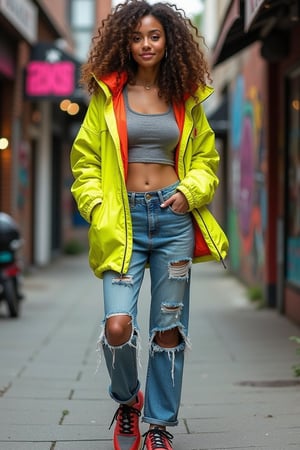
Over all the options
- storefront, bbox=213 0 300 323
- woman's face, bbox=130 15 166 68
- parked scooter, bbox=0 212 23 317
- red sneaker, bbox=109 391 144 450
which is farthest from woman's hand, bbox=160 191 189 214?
parked scooter, bbox=0 212 23 317

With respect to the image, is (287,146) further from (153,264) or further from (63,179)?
(63,179)

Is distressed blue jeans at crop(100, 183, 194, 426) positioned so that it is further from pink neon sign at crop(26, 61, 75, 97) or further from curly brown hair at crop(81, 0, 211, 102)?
pink neon sign at crop(26, 61, 75, 97)

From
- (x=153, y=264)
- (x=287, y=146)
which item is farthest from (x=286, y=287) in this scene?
(x=153, y=264)

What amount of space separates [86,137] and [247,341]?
180 inches

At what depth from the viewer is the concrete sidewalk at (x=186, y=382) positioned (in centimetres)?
462

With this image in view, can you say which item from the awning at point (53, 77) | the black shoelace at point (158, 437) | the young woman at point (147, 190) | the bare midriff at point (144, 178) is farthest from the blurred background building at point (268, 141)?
the black shoelace at point (158, 437)

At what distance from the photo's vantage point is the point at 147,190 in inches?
161

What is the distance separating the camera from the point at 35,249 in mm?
19016

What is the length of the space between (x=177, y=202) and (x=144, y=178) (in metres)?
0.20

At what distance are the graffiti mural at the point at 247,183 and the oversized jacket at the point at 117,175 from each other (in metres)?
7.02

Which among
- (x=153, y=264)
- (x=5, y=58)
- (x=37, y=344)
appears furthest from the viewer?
(x=5, y=58)

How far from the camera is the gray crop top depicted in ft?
13.3

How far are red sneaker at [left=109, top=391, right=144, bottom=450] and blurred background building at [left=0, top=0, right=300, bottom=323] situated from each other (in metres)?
3.03

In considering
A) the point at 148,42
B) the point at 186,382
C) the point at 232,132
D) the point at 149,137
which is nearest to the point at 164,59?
the point at 148,42
